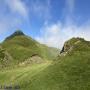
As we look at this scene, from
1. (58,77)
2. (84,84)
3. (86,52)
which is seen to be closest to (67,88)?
(84,84)

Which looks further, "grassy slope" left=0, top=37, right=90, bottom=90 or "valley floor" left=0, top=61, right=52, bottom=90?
"valley floor" left=0, top=61, right=52, bottom=90

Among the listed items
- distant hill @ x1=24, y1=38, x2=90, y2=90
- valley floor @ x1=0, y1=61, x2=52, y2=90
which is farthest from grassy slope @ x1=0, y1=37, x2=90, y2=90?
valley floor @ x1=0, y1=61, x2=52, y2=90

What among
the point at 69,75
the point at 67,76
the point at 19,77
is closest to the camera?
the point at 67,76

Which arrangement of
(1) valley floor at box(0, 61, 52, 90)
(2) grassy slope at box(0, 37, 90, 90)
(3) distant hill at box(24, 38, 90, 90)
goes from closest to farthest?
1. (3) distant hill at box(24, 38, 90, 90)
2. (2) grassy slope at box(0, 37, 90, 90)
3. (1) valley floor at box(0, 61, 52, 90)

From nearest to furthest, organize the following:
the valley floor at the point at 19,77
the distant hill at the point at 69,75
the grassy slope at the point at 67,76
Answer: the distant hill at the point at 69,75 < the grassy slope at the point at 67,76 < the valley floor at the point at 19,77

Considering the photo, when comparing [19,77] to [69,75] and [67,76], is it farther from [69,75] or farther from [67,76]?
[69,75]

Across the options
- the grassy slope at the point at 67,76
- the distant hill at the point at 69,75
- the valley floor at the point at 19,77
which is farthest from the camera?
the valley floor at the point at 19,77

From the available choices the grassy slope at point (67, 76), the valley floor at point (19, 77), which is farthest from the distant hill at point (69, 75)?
the valley floor at point (19, 77)

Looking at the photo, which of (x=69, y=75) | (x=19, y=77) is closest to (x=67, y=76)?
(x=69, y=75)

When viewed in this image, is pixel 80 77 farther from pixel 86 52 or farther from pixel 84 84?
pixel 86 52

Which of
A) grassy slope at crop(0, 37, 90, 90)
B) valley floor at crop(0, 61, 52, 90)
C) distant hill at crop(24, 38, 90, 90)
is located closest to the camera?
distant hill at crop(24, 38, 90, 90)

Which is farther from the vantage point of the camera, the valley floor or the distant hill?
the valley floor

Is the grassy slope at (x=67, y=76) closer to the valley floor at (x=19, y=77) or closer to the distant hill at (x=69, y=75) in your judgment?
the distant hill at (x=69, y=75)

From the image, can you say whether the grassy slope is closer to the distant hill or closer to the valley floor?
the distant hill
